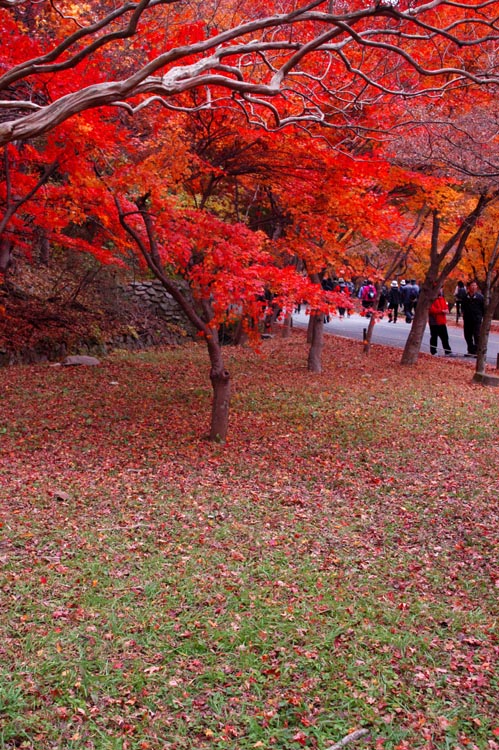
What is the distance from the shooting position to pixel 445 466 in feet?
24.8

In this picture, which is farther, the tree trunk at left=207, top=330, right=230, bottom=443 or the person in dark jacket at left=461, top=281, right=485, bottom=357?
the person in dark jacket at left=461, top=281, right=485, bottom=357

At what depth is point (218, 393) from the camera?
8.30 metres

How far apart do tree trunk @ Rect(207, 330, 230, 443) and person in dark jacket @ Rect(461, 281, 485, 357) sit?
10.8 metres

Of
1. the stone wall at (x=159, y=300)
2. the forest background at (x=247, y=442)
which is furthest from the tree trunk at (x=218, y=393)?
the stone wall at (x=159, y=300)

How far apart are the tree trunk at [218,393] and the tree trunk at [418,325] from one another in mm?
7970

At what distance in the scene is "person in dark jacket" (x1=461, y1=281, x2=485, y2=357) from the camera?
1725cm

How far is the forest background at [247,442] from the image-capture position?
136 inches

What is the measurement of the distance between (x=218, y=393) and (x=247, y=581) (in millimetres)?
3854

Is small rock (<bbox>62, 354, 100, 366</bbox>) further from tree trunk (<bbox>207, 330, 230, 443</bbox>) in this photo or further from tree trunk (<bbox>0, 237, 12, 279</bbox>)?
tree trunk (<bbox>207, 330, 230, 443</bbox>)

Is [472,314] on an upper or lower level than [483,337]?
upper

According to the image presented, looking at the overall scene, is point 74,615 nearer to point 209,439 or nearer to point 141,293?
point 209,439

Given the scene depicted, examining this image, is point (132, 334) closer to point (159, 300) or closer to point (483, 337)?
point (159, 300)

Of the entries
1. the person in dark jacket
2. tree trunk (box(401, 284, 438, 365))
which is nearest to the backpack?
the person in dark jacket

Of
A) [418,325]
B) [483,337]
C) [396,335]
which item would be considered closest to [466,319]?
[418,325]
